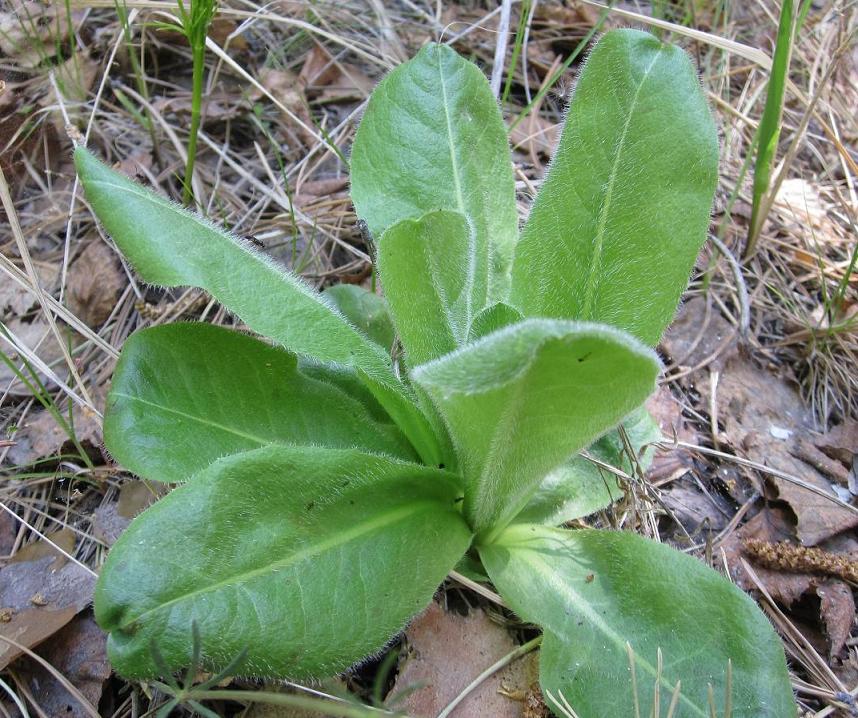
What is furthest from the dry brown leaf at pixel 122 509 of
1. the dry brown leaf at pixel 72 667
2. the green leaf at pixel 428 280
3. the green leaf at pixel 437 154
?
the green leaf at pixel 437 154

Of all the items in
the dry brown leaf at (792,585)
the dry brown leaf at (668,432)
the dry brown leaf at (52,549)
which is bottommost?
the dry brown leaf at (792,585)

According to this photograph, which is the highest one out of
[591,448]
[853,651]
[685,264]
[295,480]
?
[685,264]

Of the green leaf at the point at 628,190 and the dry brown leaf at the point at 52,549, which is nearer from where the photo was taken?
the green leaf at the point at 628,190

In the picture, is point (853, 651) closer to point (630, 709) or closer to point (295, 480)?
point (630, 709)

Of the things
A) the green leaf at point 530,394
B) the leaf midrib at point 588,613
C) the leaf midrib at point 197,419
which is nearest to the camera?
the green leaf at point 530,394

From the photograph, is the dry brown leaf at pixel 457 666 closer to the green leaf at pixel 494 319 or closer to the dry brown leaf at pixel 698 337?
the green leaf at pixel 494 319

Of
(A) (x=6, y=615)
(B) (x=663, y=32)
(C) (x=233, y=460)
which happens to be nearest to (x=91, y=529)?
(A) (x=6, y=615)

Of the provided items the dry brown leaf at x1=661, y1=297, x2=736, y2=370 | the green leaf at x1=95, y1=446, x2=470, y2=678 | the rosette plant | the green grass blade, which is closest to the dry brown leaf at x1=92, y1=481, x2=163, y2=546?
the rosette plant
